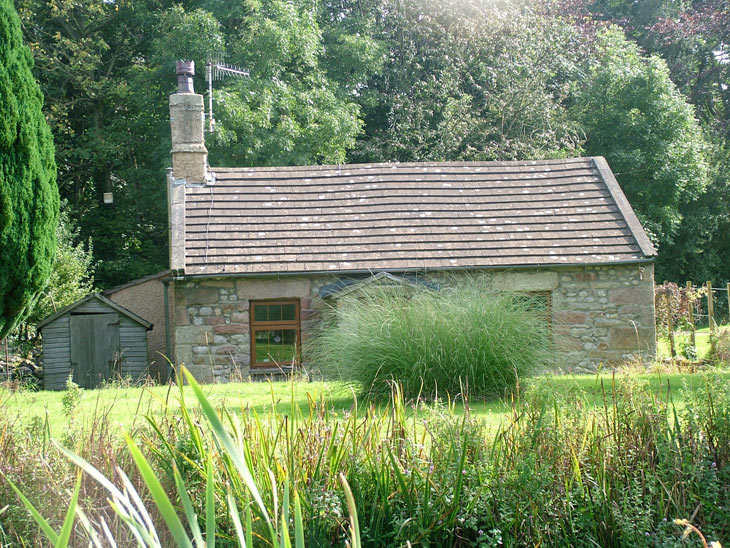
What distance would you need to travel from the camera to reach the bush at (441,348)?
8211 mm

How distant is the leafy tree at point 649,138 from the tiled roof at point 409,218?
819 centimetres

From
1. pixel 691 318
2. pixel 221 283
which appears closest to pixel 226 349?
pixel 221 283

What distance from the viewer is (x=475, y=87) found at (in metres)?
25.4

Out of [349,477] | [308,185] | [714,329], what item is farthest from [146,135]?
[349,477]

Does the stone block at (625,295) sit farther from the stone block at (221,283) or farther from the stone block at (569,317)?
the stone block at (221,283)

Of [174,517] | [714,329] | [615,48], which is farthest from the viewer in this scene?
[615,48]

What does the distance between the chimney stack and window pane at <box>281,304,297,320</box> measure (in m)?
3.59

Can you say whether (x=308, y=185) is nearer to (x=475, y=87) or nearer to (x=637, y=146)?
(x=475, y=87)

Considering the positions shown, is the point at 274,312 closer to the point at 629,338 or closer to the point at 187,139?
the point at 187,139

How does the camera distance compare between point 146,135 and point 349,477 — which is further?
point 146,135

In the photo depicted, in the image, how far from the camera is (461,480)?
4266 millimetres

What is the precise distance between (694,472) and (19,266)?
23.1 feet

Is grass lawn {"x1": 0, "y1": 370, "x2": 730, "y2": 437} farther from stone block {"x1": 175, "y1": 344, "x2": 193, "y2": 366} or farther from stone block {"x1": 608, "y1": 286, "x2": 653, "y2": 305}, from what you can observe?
stone block {"x1": 608, "y1": 286, "x2": 653, "y2": 305}

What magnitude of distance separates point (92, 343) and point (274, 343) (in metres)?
3.71
